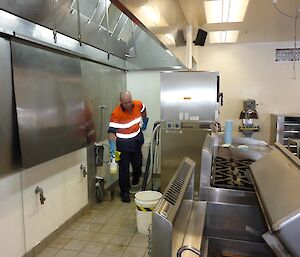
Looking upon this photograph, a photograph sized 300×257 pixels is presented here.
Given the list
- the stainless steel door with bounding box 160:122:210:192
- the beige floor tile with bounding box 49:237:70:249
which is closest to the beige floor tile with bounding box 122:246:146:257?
the beige floor tile with bounding box 49:237:70:249

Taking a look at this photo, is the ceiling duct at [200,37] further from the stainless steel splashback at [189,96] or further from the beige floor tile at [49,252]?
the beige floor tile at [49,252]

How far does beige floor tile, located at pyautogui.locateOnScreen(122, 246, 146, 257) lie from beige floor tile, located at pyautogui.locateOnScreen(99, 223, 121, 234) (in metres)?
0.43

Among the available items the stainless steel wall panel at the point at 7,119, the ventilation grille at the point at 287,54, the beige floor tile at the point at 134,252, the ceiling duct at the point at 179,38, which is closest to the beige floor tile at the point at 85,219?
the beige floor tile at the point at 134,252

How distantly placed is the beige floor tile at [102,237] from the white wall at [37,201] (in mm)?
433

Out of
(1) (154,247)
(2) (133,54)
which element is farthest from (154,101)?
(1) (154,247)

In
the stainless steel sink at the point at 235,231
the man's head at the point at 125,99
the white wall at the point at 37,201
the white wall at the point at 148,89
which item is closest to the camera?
the stainless steel sink at the point at 235,231

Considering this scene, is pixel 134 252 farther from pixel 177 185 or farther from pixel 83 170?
pixel 177 185

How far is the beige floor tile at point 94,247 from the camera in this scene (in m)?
2.94

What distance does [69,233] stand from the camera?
10.9ft

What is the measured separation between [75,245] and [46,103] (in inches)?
59.4

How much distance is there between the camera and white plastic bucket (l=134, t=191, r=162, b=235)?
3.19 m

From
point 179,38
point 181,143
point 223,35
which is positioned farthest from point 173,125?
point 223,35

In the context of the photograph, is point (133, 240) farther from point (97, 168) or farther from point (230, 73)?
point (230, 73)

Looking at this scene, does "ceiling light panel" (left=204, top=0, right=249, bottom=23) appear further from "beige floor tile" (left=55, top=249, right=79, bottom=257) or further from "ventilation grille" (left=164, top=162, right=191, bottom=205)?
"beige floor tile" (left=55, top=249, right=79, bottom=257)
